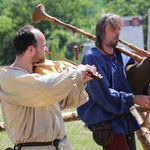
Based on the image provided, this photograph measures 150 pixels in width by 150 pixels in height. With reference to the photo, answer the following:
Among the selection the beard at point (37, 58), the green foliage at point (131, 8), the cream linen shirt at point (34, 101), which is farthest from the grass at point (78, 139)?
the green foliage at point (131, 8)

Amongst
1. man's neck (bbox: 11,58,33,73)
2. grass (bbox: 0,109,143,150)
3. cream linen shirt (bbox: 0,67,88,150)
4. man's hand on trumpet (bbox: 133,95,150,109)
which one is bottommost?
grass (bbox: 0,109,143,150)

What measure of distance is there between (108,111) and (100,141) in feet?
0.87

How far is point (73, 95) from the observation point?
13.6ft

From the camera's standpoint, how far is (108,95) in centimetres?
481

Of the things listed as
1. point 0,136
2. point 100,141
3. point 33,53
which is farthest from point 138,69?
point 0,136

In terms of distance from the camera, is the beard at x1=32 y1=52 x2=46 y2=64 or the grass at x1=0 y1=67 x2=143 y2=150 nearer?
the beard at x1=32 y1=52 x2=46 y2=64

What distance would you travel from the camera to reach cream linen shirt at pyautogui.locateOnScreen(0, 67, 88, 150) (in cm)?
382

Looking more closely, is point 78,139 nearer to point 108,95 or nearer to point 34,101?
point 108,95

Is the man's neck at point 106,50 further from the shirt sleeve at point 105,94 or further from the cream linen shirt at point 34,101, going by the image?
the cream linen shirt at point 34,101

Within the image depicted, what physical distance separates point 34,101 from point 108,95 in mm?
1110

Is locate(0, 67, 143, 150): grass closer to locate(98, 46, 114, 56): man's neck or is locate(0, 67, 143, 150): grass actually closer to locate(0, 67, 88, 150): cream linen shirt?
locate(98, 46, 114, 56): man's neck

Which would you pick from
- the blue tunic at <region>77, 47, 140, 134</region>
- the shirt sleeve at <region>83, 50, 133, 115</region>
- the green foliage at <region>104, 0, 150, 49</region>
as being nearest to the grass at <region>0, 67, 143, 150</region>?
the blue tunic at <region>77, 47, 140, 134</region>

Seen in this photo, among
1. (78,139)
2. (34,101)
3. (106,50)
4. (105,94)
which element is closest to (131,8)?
(78,139)

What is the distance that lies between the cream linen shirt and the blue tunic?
77cm
